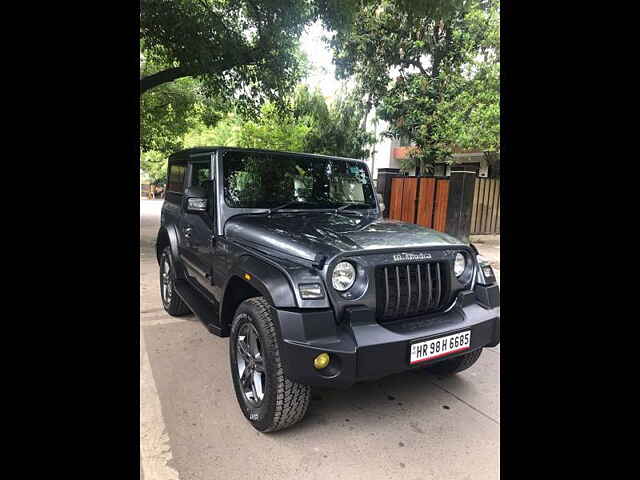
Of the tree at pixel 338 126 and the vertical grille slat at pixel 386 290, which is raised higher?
the tree at pixel 338 126

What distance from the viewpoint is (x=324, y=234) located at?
2.53 meters

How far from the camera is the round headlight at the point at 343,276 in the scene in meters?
2.21

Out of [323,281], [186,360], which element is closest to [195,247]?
[186,360]

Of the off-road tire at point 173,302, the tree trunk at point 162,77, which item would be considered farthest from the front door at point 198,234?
the tree trunk at point 162,77

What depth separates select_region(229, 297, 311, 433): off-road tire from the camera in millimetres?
2201

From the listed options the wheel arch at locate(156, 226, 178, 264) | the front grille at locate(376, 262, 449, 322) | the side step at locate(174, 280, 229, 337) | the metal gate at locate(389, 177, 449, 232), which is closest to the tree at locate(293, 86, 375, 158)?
the metal gate at locate(389, 177, 449, 232)

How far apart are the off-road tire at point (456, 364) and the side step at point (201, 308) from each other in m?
1.63

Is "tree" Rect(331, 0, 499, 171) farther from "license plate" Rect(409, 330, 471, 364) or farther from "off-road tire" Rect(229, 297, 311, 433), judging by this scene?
"off-road tire" Rect(229, 297, 311, 433)

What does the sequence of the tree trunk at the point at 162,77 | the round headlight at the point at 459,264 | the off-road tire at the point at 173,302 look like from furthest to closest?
the tree trunk at the point at 162,77 < the off-road tire at the point at 173,302 < the round headlight at the point at 459,264

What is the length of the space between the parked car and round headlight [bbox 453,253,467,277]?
0.01 meters

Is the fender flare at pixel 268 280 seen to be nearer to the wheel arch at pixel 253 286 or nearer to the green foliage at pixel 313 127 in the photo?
the wheel arch at pixel 253 286

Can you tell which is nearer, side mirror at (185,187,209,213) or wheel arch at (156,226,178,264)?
side mirror at (185,187,209,213)
